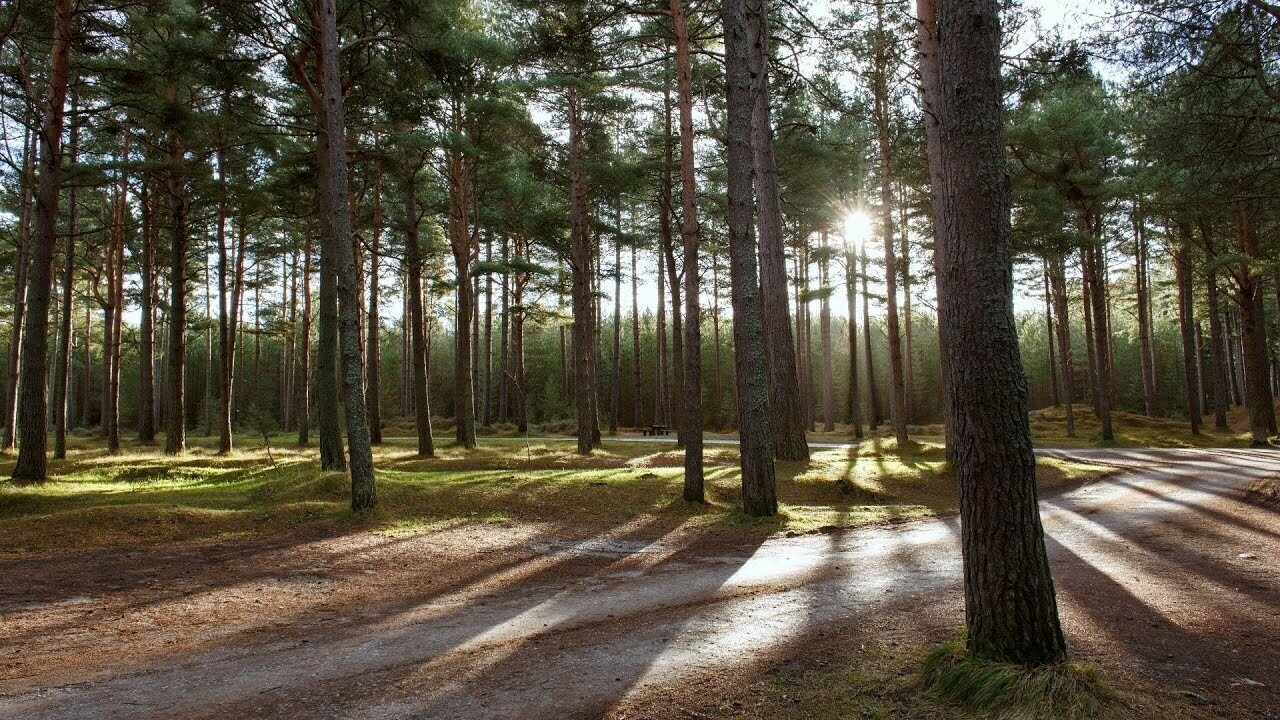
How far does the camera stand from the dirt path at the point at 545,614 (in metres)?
3.60

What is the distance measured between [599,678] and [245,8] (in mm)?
14105

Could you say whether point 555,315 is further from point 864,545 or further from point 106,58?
point 864,545

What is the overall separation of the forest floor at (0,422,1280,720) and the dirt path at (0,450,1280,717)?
27 millimetres

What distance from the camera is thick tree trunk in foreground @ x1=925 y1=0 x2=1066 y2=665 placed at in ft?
10.8

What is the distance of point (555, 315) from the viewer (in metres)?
24.3

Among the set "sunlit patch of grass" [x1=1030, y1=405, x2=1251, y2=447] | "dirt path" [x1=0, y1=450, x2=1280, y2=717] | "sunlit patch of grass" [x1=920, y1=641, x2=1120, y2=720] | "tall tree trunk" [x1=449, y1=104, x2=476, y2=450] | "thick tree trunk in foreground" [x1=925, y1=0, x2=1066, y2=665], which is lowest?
"sunlit patch of grass" [x1=1030, y1=405, x2=1251, y2=447]

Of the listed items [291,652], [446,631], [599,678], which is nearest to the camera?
[599,678]

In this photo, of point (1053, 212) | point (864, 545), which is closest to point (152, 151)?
point (864, 545)

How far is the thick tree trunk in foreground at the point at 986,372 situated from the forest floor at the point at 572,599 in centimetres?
53

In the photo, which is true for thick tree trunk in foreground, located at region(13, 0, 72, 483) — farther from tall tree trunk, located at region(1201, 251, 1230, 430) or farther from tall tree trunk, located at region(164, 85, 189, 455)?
Result: tall tree trunk, located at region(1201, 251, 1230, 430)

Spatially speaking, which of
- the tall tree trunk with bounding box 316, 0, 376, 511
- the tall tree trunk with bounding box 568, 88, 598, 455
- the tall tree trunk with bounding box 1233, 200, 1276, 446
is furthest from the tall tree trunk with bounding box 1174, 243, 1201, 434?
the tall tree trunk with bounding box 316, 0, 376, 511

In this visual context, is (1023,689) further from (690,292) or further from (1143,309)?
(1143,309)

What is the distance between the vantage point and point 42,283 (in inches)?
459

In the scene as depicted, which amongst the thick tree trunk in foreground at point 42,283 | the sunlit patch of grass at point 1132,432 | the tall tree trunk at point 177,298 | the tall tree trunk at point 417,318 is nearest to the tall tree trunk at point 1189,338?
the sunlit patch of grass at point 1132,432
